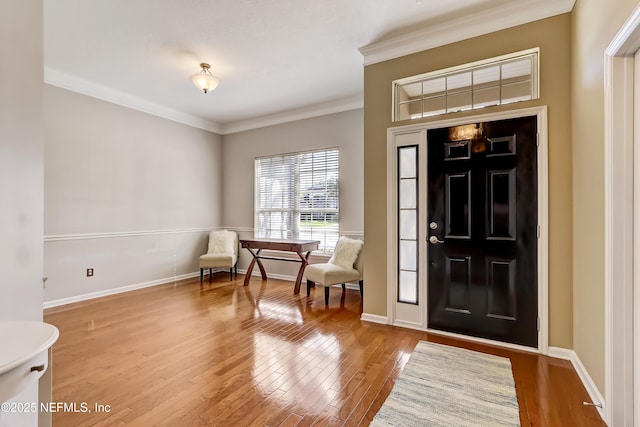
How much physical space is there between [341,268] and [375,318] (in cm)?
97

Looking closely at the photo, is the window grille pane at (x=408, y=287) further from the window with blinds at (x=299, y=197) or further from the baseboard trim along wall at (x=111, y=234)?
the baseboard trim along wall at (x=111, y=234)

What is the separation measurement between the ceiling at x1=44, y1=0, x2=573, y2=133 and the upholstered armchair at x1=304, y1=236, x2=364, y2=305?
220cm

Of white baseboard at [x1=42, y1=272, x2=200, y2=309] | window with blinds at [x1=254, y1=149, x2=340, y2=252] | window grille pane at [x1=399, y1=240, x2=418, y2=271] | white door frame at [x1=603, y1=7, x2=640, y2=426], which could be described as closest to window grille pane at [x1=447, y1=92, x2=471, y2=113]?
white door frame at [x1=603, y1=7, x2=640, y2=426]

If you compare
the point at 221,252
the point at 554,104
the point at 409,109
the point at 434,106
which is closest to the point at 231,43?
the point at 409,109

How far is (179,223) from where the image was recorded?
546cm

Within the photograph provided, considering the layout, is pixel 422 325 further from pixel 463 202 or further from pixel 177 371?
pixel 177 371

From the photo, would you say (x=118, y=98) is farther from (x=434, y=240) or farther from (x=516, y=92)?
(x=516, y=92)

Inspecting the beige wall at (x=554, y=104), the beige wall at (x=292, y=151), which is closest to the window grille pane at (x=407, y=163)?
the beige wall at (x=554, y=104)

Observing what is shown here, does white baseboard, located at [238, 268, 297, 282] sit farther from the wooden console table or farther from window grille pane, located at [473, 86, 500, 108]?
window grille pane, located at [473, 86, 500, 108]

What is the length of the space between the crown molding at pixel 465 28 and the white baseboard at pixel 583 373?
278 cm

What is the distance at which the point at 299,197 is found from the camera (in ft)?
17.7

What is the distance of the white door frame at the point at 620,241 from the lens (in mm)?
1637

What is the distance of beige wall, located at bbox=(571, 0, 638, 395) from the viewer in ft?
6.07

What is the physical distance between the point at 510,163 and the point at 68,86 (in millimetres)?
5316
